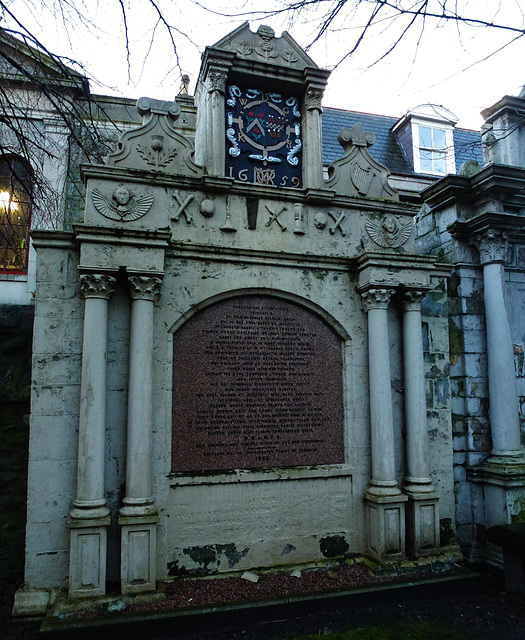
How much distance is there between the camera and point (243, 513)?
189 inches

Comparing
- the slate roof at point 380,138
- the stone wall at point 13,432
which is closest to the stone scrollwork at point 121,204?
the stone wall at point 13,432

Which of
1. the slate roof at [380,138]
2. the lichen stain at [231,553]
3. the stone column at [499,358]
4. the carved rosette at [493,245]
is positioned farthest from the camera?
the slate roof at [380,138]

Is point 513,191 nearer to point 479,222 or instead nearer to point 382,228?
point 479,222

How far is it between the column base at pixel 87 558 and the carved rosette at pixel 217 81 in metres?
4.67

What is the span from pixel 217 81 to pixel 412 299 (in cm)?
337

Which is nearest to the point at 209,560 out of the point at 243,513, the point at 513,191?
the point at 243,513

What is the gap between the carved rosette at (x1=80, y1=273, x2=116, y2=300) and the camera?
4.50 metres

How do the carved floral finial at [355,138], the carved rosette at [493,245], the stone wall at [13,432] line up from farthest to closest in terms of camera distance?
1. the carved rosette at [493,245]
2. the carved floral finial at [355,138]
3. the stone wall at [13,432]

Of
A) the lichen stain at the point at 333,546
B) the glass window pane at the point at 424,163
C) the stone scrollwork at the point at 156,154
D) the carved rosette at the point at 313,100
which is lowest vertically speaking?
the lichen stain at the point at 333,546

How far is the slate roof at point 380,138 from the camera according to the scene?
12547 millimetres

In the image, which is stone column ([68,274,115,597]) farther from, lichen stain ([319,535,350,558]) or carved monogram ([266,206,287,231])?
lichen stain ([319,535,350,558])

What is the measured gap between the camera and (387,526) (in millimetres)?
4973

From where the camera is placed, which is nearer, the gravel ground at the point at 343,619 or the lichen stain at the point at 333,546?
the gravel ground at the point at 343,619

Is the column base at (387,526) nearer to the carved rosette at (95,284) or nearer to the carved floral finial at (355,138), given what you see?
the carved rosette at (95,284)
